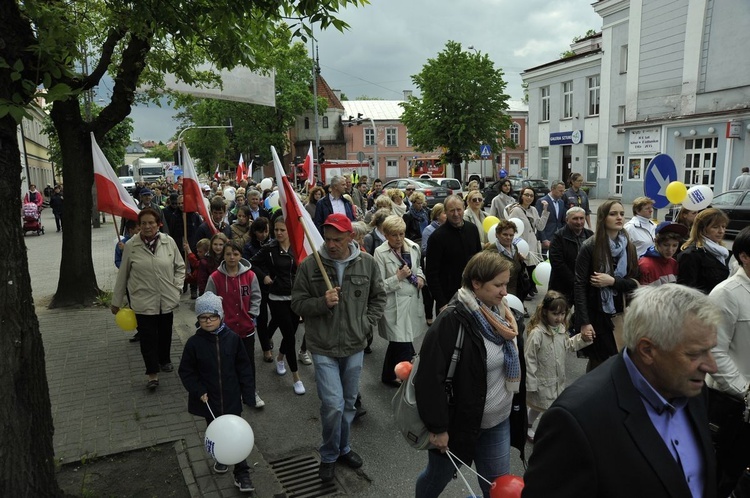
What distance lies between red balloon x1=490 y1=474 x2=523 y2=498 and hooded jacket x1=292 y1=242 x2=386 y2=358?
5.39 feet

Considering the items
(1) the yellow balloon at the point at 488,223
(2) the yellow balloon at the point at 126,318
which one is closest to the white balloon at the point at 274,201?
(1) the yellow balloon at the point at 488,223

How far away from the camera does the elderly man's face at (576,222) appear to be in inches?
224

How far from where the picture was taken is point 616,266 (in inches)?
196

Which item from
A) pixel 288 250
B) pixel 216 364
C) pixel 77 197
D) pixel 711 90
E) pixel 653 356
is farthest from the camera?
pixel 711 90

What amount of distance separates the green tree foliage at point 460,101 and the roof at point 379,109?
34.6 meters

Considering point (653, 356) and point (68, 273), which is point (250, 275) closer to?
point (653, 356)

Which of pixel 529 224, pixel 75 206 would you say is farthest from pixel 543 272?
pixel 75 206

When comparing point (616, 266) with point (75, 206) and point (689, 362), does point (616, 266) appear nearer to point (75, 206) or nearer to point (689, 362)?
point (689, 362)

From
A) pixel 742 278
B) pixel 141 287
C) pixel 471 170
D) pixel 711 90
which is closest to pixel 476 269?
pixel 742 278

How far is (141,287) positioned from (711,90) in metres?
25.9

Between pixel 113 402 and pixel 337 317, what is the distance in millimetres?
2914

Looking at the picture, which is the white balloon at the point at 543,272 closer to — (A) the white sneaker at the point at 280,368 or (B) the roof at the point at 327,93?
(A) the white sneaker at the point at 280,368

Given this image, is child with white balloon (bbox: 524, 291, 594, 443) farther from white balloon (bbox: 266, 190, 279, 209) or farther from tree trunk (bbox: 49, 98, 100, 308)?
white balloon (bbox: 266, 190, 279, 209)

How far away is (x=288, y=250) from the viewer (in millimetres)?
6273
